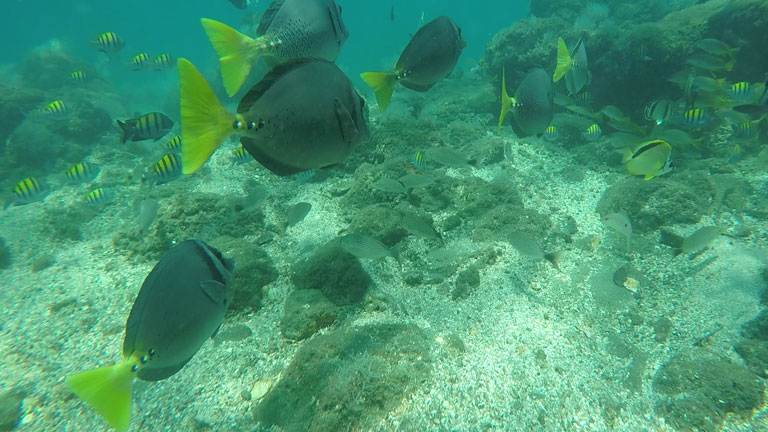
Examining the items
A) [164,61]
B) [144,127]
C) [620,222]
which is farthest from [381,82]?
[164,61]

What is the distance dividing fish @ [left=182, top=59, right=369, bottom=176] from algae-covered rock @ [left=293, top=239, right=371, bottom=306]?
2.41 meters

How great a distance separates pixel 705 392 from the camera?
114 inches

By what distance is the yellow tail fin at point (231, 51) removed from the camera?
81.7 inches

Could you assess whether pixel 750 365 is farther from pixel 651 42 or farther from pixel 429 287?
pixel 651 42

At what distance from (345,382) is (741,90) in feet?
28.6

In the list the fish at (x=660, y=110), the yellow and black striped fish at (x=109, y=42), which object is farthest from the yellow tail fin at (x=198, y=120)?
the yellow and black striped fish at (x=109, y=42)

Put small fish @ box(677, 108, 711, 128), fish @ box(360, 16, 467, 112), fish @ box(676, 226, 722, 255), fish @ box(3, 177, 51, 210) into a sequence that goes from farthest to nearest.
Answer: fish @ box(3, 177, 51, 210) → small fish @ box(677, 108, 711, 128) → fish @ box(676, 226, 722, 255) → fish @ box(360, 16, 467, 112)

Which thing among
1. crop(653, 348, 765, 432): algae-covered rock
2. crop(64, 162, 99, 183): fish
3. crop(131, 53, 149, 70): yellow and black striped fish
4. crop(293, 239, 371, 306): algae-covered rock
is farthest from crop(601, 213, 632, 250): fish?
crop(131, 53, 149, 70): yellow and black striped fish

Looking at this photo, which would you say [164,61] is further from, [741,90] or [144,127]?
[741,90]

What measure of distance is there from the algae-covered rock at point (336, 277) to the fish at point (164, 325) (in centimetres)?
209

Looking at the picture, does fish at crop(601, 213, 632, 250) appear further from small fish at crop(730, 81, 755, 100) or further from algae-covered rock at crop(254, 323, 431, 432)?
small fish at crop(730, 81, 755, 100)

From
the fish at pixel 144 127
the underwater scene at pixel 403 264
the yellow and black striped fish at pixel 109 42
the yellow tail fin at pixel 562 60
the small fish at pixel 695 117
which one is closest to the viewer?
the underwater scene at pixel 403 264

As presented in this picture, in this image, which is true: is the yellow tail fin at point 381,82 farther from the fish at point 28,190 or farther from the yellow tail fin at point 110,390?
the fish at point 28,190

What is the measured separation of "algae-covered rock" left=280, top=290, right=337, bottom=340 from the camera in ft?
11.6
